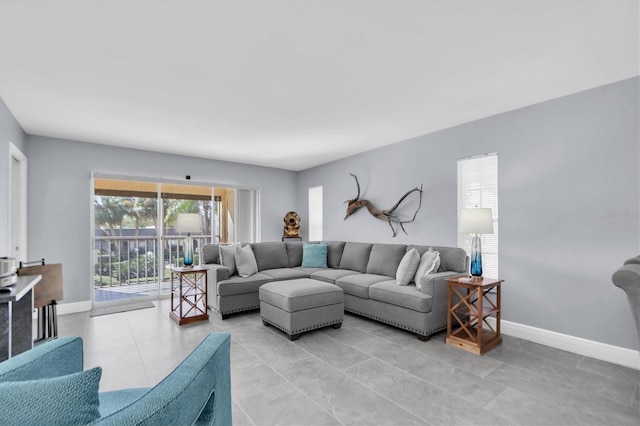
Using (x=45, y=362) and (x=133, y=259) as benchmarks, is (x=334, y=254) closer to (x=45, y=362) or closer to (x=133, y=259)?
(x=133, y=259)

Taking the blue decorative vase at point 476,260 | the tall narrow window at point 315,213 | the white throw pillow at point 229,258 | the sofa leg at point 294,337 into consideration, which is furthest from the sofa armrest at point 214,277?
the blue decorative vase at point 476,260

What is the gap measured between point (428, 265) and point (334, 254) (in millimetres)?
1960

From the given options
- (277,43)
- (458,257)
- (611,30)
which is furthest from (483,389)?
(277,43)

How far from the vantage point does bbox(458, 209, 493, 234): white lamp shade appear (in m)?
3.06

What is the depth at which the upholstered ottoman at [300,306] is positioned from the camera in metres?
3.29

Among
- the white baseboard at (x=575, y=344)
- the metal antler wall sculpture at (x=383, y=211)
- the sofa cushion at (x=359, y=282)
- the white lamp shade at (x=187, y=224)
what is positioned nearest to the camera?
the white baseboard at (x=575, y=344)

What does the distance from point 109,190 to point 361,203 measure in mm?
4088

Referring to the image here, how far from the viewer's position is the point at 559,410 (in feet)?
6.66

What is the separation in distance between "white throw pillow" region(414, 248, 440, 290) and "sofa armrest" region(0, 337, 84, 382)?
300cm

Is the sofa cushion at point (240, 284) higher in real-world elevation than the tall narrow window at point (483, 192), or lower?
lower

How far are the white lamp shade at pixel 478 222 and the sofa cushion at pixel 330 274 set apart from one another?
188 cm

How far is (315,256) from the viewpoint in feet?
17.1

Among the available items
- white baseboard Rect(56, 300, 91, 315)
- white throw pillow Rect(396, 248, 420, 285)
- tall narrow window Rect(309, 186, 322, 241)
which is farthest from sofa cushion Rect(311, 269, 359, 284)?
white baseboard Rect(56, 300, 91, 315)

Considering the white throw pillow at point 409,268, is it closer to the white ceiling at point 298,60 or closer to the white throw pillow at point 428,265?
the white throw pillow at point 428,265
